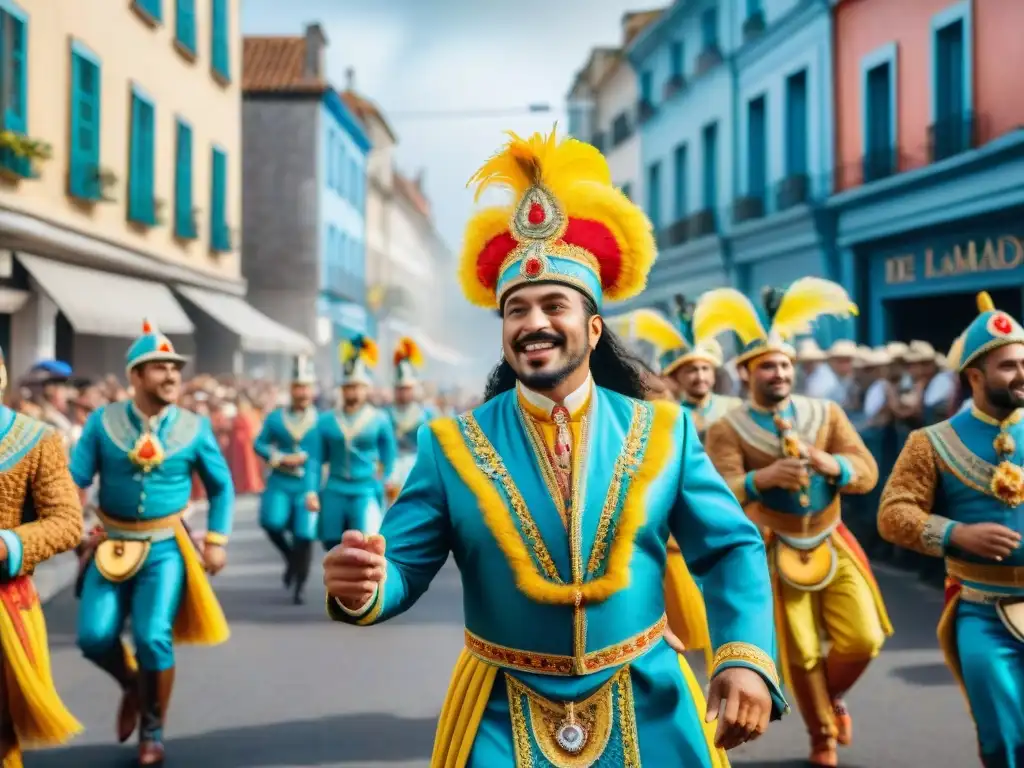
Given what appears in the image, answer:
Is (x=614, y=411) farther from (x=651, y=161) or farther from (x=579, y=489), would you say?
(x=651, y=161)

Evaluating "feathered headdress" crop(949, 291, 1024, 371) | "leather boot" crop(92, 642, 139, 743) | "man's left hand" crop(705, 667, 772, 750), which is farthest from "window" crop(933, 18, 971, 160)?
"man's left hand" crop(705, 667, 772, 750)

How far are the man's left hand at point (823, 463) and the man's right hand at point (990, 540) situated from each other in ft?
4.42

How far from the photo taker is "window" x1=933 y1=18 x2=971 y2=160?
59.3 ft

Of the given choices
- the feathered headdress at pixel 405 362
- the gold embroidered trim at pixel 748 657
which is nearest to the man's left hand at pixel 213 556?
the gold embroidered trim at pixel 748 657

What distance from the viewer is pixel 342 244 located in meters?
43.7

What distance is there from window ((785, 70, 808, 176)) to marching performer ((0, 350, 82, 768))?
21.1 meters

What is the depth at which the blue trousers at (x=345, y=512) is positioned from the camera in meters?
11.1

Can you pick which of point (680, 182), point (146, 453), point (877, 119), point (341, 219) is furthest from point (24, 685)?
point (341, 219)

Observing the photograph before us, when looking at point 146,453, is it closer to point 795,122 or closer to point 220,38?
point 795,122

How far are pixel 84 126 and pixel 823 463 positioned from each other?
48.2ft

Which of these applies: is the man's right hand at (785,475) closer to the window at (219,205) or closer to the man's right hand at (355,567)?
the man's right hand at (355,567)

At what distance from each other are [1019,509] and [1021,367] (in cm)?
57

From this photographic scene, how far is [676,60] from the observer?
33.3m

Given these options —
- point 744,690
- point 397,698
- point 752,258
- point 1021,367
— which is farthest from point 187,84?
point 744,690
